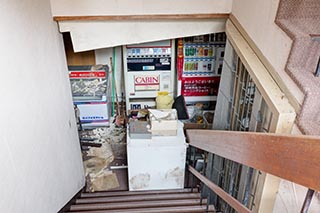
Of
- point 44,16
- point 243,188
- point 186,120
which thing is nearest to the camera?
point 243,188

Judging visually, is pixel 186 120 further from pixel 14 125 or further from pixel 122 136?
pixel 14 125

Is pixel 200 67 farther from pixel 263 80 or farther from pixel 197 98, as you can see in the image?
pixel 263 80

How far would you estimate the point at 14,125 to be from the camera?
1705 mm

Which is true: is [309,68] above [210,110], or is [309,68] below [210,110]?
above

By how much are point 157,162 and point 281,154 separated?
2.30 meters

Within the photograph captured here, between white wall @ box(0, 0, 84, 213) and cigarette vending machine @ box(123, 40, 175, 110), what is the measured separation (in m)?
1.44

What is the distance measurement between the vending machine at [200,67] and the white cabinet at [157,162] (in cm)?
118

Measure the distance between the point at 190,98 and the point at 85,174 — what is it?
1837 mm

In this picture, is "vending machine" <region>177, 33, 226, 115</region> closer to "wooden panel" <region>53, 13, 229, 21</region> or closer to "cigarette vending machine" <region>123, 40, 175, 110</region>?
"cigarette vending machine" <region>123, 40, 175, 110</region>

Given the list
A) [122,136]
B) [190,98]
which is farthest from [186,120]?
[122,136]

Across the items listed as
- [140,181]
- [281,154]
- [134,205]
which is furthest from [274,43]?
[140,181]

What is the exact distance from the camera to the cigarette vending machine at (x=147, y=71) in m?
4.14

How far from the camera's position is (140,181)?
327cm

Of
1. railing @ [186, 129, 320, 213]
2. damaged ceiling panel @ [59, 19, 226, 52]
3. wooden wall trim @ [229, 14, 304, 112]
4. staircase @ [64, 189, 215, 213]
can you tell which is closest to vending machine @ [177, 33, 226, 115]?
damaged ceiling panel @ [59, 19, 226, 52]
